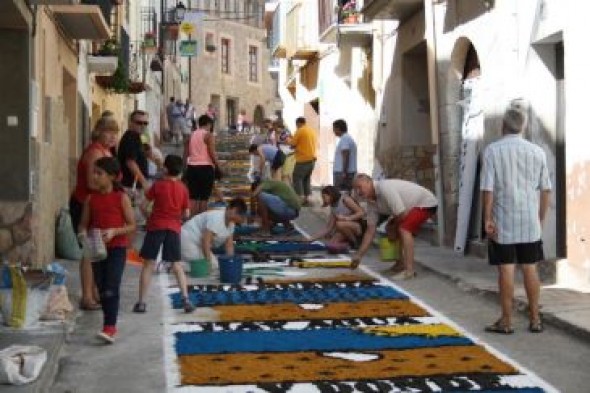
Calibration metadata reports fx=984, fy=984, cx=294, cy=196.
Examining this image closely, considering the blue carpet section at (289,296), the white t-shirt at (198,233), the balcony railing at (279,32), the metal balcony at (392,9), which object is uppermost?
the balcony railing at (279,32)

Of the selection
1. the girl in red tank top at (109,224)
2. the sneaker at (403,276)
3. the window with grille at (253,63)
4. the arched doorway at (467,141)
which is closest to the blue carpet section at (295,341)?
the girl in red tank top at (109,224)

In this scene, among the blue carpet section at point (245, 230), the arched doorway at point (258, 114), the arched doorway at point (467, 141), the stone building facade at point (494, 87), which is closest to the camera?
the stone building facade at point (494, 87)

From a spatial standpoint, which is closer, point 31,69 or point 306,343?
point 306,343

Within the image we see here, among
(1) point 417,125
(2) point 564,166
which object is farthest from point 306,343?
(1) point 417,125

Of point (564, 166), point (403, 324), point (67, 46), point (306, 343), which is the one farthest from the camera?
point (67, 46)

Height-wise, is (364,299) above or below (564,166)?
below

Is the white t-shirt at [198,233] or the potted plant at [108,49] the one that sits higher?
the potted plant at [108,49]

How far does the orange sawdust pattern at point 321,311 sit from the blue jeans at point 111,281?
1211 mm

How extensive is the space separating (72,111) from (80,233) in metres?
8.15

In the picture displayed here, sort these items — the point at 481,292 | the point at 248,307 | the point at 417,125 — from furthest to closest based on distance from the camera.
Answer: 1. the point at 417,125
2. the point at 481,292
3. the point at 248,307

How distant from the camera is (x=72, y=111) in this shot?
617 inches

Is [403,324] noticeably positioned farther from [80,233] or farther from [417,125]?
[417,125]

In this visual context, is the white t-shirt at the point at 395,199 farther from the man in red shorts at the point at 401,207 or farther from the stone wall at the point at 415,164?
the stone wall at the point at 415,164

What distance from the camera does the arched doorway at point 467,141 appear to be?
13.1m
